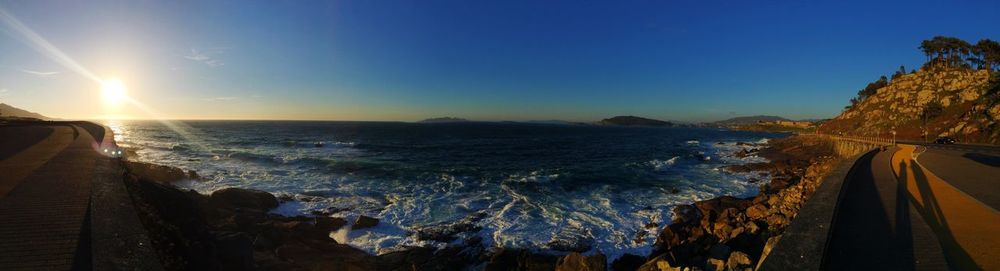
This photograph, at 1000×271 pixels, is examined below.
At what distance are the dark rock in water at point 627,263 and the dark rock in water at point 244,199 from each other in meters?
14.6

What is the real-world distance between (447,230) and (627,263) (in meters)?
6.42

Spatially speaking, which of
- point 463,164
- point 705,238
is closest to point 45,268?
point 705,238

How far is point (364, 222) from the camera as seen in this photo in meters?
14.0

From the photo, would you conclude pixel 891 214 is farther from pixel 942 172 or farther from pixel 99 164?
pixel 99 164

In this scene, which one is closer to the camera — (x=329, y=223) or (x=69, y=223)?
(x=69, y=223)

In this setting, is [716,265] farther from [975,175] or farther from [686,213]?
[975,175]

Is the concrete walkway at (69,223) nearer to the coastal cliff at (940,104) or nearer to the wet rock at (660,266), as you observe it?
the wet rock at (660,266)

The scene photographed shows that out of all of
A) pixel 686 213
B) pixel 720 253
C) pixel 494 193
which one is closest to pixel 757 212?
pixel 686 213

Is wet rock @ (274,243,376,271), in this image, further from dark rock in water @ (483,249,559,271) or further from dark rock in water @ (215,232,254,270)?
dark rock in water @ (483,249,559,271)

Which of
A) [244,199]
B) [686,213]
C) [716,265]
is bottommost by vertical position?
[686,213]

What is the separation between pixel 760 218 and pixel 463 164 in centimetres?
2366

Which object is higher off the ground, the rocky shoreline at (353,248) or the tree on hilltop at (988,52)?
the tree on hilltop at (988,52)

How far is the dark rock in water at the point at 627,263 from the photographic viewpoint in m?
9.90

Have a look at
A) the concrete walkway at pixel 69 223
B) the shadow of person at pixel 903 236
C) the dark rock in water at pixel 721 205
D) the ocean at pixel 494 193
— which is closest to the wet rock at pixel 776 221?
the shadow of person at pixel 903 236
